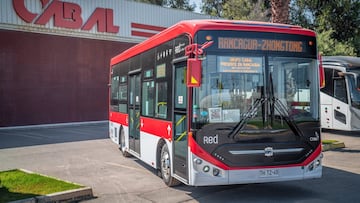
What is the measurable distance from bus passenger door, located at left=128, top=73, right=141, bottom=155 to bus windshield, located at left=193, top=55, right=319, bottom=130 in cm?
399

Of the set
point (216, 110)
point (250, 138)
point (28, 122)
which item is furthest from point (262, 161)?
point (28, 122)

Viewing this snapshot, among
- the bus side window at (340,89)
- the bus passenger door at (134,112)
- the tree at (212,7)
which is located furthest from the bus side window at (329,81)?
the tree at (212,7)

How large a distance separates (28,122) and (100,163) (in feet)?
42.5

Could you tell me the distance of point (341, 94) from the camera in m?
17.1

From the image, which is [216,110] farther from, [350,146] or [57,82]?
[57,82]

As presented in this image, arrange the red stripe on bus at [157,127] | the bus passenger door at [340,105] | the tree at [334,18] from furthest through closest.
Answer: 1. the tree at [334,18]
2. the bus passenger door at [340,105]
3. the red stripe on bus at [157,127]

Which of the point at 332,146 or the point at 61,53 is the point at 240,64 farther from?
the point at 61,53

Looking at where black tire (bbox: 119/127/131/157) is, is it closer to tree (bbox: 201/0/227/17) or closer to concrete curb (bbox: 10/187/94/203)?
concrete curb (bbox: 10/187/94/203)

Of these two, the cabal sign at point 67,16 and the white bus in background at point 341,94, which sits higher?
the cabal sign at point 67,16

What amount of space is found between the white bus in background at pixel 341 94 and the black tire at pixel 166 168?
10781 millimetres

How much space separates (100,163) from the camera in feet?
38.0

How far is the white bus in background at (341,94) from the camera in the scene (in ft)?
54.5

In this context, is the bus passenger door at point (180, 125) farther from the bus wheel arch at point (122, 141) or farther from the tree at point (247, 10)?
the tree at point (247, 10)

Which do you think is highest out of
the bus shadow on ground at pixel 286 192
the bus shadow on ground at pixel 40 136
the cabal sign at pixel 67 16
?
the cabal sign at pixel 67 16
